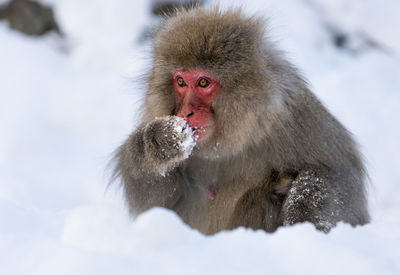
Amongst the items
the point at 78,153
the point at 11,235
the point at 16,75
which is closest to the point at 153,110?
the point at 11,235

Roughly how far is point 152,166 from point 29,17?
622 cm

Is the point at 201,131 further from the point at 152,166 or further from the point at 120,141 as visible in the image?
the point at 120,141

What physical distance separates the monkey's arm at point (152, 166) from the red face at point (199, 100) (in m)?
0.12

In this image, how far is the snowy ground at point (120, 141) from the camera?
2.39 m

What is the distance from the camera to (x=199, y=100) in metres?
3.63

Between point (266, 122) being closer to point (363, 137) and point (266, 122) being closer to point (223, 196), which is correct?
point (223, 196)

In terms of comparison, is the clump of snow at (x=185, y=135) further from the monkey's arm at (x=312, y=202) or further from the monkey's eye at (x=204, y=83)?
the monkey's arm at (x=312, y=202)

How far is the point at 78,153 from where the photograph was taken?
7.05 m

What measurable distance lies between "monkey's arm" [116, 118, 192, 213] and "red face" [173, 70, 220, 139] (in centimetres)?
12

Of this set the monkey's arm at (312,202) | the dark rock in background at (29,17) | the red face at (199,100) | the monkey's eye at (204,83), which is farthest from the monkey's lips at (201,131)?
the dark rock in background at (29,17)

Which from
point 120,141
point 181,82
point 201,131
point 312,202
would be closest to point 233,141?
point 201,131

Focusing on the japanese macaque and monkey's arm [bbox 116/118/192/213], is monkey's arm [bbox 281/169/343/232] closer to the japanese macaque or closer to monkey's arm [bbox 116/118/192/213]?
the japanese macaque

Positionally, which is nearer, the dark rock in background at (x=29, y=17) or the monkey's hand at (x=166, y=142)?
the monkey's hand at (x=166, y=142)

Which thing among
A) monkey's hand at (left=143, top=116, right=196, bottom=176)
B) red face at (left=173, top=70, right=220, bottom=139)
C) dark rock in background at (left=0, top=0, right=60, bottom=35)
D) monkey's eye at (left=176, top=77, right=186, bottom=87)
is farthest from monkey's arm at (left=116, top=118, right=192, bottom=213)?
dark rock in background at (left=0, top=0, right=60, bottom=35)
